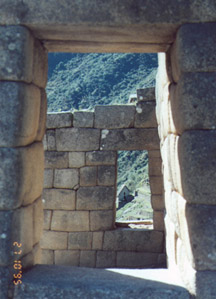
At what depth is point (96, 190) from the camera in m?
7.38

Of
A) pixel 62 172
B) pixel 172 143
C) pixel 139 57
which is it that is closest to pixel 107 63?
pixel 139 57

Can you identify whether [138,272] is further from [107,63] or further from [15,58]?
[107,63]

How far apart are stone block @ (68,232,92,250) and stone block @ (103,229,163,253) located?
0.38 metres

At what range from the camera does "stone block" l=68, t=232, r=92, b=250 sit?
290 inches

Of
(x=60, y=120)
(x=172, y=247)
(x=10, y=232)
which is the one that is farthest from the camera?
(x=60, y=120)

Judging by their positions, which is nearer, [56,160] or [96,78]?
[56,160]

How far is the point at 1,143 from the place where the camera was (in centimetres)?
247

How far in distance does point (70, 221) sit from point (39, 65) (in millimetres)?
5146

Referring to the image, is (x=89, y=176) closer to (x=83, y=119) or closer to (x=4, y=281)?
(x=83, y=119)

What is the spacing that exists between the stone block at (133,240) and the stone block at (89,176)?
124 centimetres

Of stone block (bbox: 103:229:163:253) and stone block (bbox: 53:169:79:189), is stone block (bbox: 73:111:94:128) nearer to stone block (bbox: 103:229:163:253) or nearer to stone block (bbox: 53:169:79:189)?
stone block (bbox: 53:169:79:189)

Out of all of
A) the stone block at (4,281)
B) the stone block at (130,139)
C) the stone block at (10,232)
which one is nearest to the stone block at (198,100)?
the stone block at (10,232)

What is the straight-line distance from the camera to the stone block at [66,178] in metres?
7.47

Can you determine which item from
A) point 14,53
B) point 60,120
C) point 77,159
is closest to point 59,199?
point 77,159
